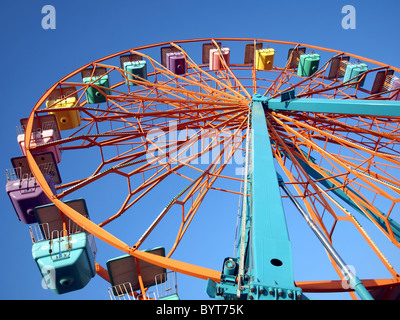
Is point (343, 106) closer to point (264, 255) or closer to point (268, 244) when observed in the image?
point (268, 244)

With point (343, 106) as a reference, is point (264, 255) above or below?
below

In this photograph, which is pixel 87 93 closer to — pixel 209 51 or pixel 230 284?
pixel 209 51

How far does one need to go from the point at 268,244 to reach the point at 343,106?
695cm

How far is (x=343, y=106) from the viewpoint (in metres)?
11.6

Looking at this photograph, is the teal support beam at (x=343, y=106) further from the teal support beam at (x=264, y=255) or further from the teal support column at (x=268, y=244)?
the teal support column at (x=268, y=244)

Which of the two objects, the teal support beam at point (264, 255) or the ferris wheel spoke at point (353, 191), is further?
the ferris wheel spoke at point (353, 191)

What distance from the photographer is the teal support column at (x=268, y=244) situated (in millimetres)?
5977

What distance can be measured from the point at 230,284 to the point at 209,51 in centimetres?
1809

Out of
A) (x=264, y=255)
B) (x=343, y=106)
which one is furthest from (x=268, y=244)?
(x=343, y=106)

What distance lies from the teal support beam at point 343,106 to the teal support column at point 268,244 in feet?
13.9

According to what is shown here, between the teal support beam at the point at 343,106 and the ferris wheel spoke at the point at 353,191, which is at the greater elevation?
the teal support beam at the point at 343,106

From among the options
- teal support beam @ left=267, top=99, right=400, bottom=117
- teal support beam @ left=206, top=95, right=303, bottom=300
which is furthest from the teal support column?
teal support beam @ left=267, top=99, right=400, bottom=117

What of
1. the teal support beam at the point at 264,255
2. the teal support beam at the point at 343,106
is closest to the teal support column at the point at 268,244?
the teal support beam at the point at 264,255
